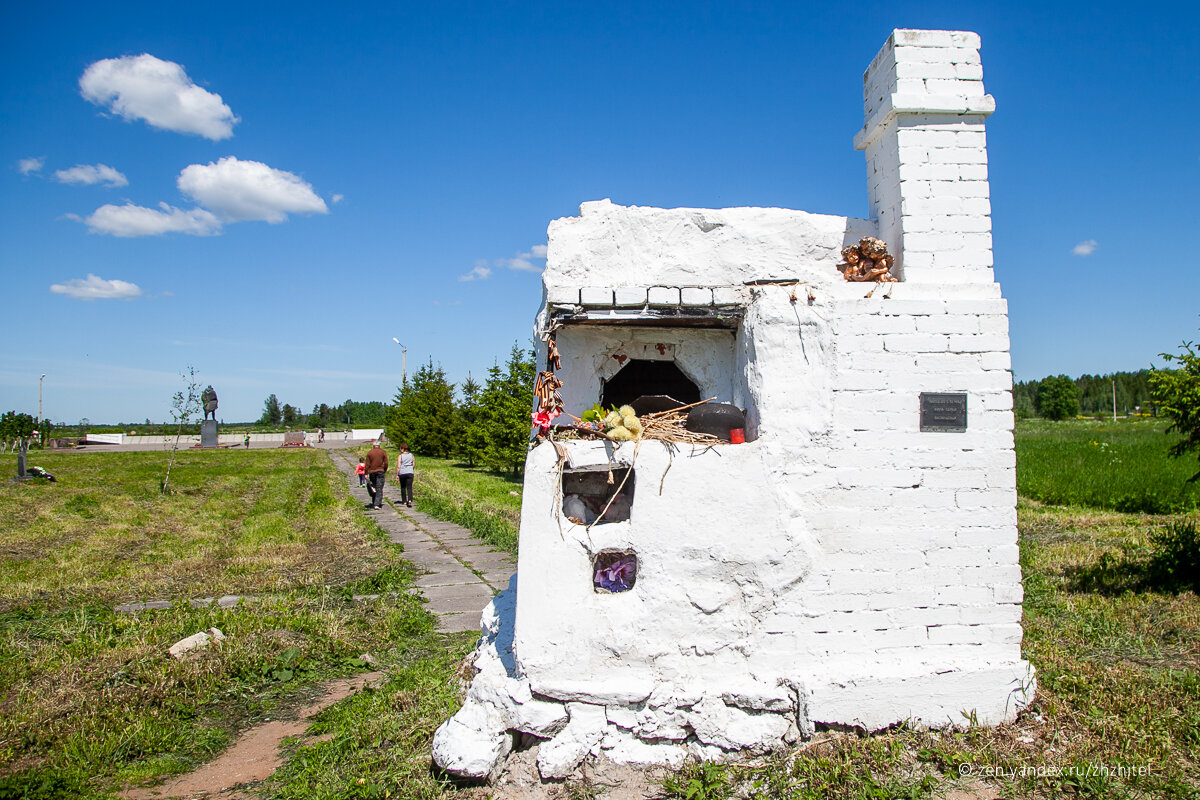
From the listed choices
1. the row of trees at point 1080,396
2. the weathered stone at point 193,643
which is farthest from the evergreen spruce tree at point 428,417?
the row of trees at point 1080,396

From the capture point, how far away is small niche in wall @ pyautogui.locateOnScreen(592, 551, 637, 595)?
452cm

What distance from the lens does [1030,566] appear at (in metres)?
8.79

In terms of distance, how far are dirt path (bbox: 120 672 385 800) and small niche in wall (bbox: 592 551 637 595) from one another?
7.79ft

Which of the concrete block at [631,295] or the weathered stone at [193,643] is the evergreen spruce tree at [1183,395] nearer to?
the concrete block at [631,295]

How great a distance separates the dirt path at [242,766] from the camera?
4.05 metres

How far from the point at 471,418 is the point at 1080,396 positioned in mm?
89782

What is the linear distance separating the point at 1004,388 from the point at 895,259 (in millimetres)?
1138

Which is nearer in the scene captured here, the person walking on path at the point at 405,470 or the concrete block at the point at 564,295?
the concrete block at the point at 564,295

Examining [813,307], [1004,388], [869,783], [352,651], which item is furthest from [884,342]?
[352,651]

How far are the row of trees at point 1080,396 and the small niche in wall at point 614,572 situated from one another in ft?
273

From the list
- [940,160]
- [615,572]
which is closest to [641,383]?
[615,572]

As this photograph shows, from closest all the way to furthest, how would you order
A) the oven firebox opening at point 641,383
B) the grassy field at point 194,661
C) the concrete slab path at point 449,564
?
the grassy field at point 194,661
the oven firebox opening at point 641,383
the concrete slab path at point 449,564

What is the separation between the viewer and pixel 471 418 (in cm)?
2938

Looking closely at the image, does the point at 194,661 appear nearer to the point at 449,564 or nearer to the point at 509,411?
the point at 449,564
